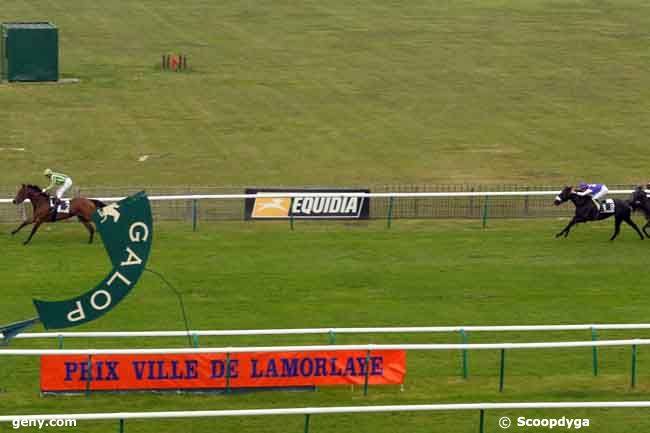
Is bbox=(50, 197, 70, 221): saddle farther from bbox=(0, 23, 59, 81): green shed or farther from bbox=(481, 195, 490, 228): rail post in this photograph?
bbox=(0, 23, 59, 81): green shed

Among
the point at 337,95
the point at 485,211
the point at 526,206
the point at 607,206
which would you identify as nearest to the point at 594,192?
the point at 607,206

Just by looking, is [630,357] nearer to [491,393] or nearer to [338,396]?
[491,393]

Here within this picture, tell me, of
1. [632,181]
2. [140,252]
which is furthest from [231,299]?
[632,181]

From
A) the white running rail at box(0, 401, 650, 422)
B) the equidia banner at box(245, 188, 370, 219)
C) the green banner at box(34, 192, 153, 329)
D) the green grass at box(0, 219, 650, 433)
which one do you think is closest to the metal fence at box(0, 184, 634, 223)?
the equidia banner at box(245, 188, 370, 219)

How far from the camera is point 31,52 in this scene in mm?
48344

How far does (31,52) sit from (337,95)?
10190 mm

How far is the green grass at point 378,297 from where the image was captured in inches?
742

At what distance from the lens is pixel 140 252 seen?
16.6 metres

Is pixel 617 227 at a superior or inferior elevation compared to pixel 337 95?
inferior

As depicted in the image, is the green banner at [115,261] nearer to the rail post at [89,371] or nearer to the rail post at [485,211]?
the rail post at [89,371]

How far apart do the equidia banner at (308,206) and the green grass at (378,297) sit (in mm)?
246

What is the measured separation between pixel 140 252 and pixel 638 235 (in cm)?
1635

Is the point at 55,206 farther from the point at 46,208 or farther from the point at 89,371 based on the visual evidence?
the point at 89,371

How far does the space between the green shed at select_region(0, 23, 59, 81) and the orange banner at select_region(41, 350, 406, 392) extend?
3020 cm
